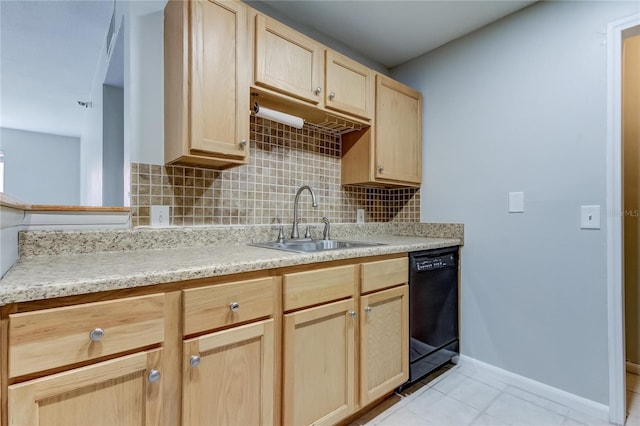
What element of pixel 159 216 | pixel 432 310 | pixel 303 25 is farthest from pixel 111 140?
pixel 432 310

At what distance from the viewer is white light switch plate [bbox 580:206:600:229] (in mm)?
1627

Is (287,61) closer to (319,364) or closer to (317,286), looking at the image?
(317,286)

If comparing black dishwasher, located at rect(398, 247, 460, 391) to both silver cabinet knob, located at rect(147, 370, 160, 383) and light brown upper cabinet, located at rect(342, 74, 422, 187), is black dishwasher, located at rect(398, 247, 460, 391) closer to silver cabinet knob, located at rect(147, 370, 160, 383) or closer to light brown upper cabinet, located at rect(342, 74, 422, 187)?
light brown upper cabinet, located at rect(342, 74, 422, 187)

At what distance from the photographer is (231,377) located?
1087 mm

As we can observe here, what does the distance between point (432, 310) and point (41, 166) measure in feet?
20.7

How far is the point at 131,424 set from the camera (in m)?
0.90

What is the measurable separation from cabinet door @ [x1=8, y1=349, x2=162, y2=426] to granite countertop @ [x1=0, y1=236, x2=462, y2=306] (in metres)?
0.22

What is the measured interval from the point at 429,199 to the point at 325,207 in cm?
82

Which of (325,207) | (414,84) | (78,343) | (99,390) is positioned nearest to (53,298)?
(78,343)

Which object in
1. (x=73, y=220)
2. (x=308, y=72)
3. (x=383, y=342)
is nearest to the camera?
(x=73, y=220)

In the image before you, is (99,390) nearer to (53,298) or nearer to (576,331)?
(53,298)

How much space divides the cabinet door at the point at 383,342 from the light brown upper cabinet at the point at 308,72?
3.73 ft

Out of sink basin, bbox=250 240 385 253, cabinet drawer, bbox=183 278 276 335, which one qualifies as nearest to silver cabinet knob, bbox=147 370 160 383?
cabinet drawer, bbox=183 278 276 335

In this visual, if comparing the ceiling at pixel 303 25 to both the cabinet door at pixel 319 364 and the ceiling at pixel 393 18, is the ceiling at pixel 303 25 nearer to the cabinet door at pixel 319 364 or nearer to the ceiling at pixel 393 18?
the ceiling at pixel 393 18
